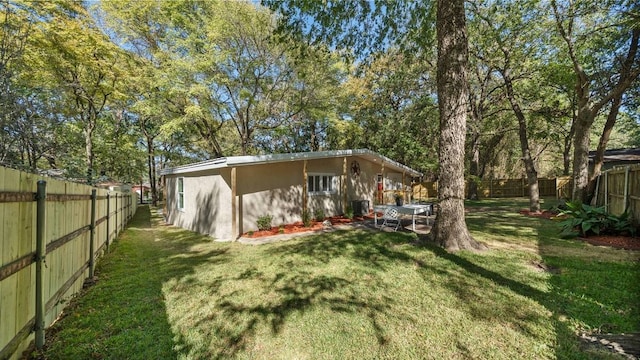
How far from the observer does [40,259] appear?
2535 mm

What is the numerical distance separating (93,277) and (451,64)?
321 inches

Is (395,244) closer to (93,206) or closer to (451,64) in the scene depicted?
(451,64)

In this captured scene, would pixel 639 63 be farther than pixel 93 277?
Yes

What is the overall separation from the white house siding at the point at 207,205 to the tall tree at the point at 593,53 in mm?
12115

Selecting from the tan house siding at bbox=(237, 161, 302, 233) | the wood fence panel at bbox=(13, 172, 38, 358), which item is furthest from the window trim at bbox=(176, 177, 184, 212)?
the wood fence panel at bbox=(13, 172, 38, 358)

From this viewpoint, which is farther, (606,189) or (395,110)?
(395,110)

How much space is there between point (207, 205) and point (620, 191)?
1249 cm

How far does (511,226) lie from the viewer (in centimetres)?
854

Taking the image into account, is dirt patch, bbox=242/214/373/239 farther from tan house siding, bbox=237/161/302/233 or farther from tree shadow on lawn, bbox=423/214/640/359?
tree shadow on lawn, bbox=423/214/640/359

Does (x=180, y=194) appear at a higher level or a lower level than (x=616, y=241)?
higher

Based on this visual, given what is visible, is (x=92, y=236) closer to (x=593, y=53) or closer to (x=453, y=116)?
(x=453, y=116)

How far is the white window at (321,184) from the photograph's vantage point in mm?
10715

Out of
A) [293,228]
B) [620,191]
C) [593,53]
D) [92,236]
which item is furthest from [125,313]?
[593,53]

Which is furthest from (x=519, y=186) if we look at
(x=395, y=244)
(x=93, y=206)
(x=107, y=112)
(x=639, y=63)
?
(x=107, y=112)
